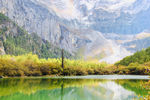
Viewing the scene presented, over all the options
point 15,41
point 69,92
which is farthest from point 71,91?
point 15,41

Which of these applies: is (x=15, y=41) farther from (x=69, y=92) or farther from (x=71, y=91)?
(x=69, y=92)

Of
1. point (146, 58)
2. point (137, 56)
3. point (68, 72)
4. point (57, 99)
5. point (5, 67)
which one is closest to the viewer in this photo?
point (57, 99)

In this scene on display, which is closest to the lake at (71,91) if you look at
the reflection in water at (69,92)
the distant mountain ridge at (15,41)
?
the reflection in water at (69,92)

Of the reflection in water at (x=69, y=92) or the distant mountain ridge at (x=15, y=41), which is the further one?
the distant mountain ridge at (x=15, y=41)

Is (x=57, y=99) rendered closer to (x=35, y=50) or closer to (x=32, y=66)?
(x=32, y=66)

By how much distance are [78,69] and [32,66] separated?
503 inches

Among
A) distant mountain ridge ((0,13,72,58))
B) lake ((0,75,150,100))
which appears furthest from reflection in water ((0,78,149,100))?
distant mountain ridge ((0,13,72,58))

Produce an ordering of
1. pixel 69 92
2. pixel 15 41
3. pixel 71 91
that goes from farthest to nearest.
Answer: pixel 15 41 → pixel 71 91 → pixel 69 92

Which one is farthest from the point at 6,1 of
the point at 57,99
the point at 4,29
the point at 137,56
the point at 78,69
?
the point at 57,99

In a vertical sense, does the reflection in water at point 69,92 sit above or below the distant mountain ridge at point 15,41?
below

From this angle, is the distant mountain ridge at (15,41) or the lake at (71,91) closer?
the lake at (71,91)

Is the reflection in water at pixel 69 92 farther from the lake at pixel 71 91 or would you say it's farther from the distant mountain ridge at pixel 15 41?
the distant mountain ridge at pixel 15 41

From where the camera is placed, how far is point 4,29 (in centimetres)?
13562

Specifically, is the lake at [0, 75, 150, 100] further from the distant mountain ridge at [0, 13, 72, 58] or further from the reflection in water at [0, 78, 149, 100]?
the distant mountain ridge at [0, 13, 72, 58]
